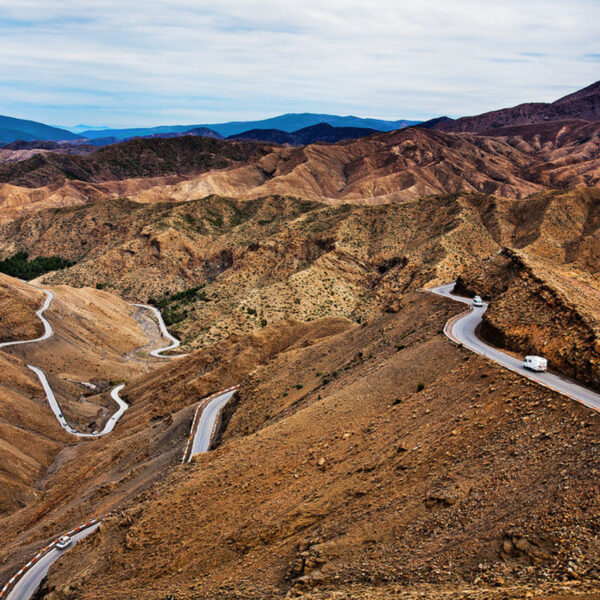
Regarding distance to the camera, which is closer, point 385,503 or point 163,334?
point 385,503

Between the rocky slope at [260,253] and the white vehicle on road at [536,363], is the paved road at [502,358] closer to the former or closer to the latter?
the white vehicle on road at [536,363]

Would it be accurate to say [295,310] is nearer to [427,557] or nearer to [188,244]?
[188,244]

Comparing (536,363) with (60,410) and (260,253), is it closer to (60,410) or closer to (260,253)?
(60,410)

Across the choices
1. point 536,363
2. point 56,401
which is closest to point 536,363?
point 536,363

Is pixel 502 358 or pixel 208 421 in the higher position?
pixel 502 358

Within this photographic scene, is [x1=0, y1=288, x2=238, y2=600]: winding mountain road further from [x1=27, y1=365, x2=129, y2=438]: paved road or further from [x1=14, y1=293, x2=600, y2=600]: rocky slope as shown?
[x1=14, y1=293, x2=600, y2=600]: rocky slope
